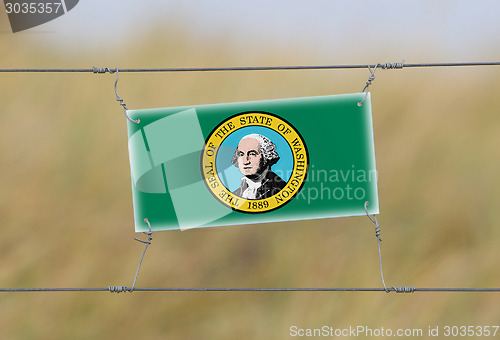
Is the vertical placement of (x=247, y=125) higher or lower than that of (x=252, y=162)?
higher

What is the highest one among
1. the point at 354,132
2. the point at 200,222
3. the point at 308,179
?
the point at 354,132

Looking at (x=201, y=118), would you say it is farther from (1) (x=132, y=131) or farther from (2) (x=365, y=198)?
(2) (x=365, y=198)

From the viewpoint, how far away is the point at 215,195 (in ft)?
4.88

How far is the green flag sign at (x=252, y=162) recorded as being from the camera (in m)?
1.47

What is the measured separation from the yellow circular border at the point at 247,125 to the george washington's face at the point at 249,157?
0.17 feet

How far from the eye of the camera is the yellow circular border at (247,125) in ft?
4.84

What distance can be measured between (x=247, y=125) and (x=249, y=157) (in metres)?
0.09

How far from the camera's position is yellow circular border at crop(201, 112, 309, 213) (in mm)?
1477

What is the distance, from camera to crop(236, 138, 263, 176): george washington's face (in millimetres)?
1477

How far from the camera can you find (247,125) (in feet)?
4.91

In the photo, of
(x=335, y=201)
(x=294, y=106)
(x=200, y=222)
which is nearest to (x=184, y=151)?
(x=200, y=222)

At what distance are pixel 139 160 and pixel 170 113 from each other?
0.53ft

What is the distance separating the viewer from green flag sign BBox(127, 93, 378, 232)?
147 centimetres

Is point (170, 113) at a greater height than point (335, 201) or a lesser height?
greater
